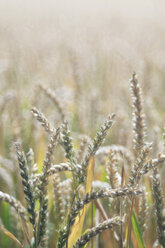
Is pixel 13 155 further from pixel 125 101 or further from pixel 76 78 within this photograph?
pixel 125 101

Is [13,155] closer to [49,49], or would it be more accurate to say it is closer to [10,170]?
[10,170]

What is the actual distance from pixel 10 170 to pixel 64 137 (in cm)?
79

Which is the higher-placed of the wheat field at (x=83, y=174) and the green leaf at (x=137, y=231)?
the wheat field at (x=83, y=174)

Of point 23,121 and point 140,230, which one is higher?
point 23,121

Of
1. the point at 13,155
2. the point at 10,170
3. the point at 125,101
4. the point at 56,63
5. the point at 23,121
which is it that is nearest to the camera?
the point at 13,155

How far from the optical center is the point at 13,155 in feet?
3.77

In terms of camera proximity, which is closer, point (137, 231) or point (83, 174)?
point (83, 174)

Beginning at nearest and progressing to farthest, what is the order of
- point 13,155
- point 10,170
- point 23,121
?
1. point 13,155
2. point 10,170
3. point 23,121

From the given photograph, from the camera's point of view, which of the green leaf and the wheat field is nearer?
the wheat field

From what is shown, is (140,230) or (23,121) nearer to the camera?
(140,230)

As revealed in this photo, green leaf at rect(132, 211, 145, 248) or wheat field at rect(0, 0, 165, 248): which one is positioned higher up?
wheat field at rect(0, 0, 165, 248)

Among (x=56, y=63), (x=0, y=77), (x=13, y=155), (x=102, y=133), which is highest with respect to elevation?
(x=56, y=63)

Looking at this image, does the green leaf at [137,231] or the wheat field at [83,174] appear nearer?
the wheat field at [83,174]

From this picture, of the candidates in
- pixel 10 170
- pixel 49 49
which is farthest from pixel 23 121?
pixel 49 49
